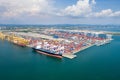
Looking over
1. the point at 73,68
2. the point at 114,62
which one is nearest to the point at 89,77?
the point at 73,68

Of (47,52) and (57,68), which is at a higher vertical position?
(47,52)

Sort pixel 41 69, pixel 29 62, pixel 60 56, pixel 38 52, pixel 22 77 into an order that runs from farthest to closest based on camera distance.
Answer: pixel 38 52 → pixel 60 56 → pixel 29 62 → pixel 41 69 → pixel 22 77

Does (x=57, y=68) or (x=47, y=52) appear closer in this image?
(x=57, y=68)

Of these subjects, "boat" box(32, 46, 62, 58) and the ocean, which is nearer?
the ocean

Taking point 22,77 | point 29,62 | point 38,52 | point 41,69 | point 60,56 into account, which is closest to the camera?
point 22,77

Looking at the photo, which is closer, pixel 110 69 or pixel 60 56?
pixel 110 69

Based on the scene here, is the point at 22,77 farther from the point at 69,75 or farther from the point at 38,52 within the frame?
the point at 38,52

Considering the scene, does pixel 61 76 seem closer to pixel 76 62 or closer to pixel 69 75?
pixel 69 75

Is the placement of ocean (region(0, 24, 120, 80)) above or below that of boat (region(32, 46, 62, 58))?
below

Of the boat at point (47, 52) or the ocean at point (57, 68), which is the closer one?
the ocean at point (57, 68)

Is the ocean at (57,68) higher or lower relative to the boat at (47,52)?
lower
